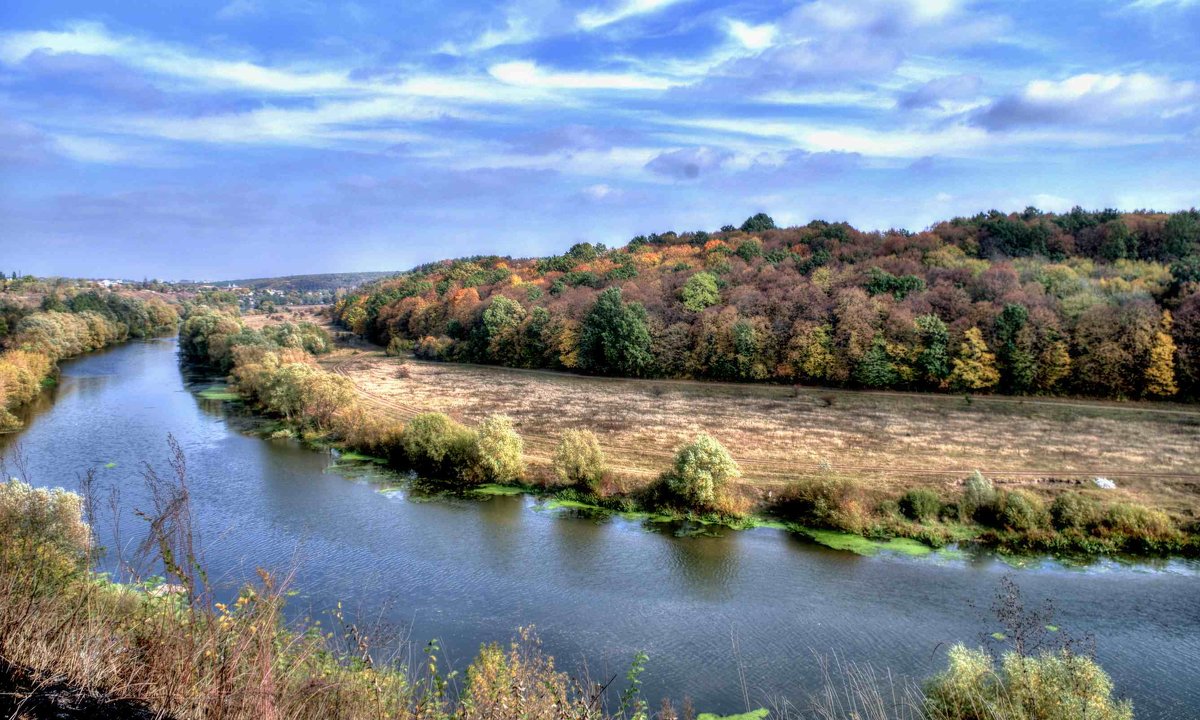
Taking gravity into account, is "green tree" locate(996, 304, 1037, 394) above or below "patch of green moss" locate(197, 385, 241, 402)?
above

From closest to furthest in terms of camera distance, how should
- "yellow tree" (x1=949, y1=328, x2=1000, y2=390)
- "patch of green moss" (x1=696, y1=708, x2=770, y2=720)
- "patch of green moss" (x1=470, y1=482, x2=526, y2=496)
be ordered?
"patch of green moss" (x1=696, y1=708, x2=770, y2=720) < "patch of green moss" (x1=470, y1=482, x2=526, y2=496) < "yellow tree" (x1=949, y1=328, x2=1000, y2=390)

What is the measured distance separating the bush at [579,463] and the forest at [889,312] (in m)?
31.9

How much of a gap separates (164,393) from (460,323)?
34.6 meters

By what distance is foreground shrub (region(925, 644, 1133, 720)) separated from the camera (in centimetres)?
1186

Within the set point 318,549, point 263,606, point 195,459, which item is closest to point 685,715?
point 263,606

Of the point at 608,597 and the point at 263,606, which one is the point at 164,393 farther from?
the point at 263,606

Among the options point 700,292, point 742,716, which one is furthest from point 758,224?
point 742,716

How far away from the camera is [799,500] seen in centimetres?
2914

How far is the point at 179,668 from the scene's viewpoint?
6.07 meters

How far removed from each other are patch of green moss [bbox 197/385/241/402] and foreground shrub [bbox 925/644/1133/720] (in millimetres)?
53249

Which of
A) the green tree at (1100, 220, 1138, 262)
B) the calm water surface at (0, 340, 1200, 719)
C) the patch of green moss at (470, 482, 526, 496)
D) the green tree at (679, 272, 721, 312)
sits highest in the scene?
the green tree at (1100, 220, 1138, 262)

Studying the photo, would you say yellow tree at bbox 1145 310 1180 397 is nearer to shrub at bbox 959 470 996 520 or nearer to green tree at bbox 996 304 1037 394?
green tree at bbox 996 304 1037 394

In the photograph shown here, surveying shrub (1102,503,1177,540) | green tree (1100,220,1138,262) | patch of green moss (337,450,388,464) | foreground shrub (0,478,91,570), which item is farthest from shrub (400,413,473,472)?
green tree (1100,220,1138,262)

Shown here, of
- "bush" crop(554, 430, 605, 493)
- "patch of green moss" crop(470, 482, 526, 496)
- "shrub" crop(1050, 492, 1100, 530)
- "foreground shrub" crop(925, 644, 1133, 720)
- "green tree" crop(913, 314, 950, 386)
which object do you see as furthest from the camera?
"green tree" crop(913, 314, 950, 386)
